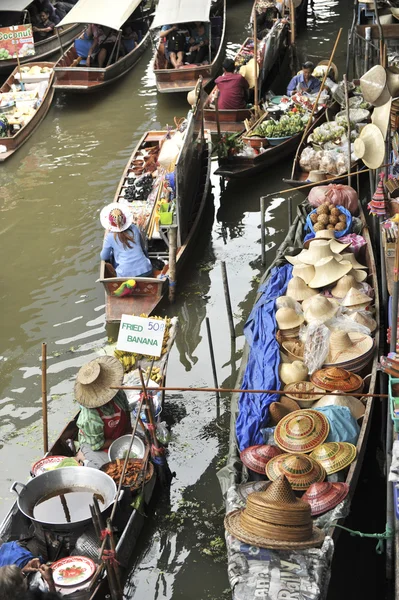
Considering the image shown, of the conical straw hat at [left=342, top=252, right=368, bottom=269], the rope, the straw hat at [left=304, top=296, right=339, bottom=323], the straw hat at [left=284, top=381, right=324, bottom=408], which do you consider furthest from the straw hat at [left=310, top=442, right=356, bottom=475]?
the conical straw hat at [left=342, top=252, right=368, bottom=269]

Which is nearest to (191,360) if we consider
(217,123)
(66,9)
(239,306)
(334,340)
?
(239,306)

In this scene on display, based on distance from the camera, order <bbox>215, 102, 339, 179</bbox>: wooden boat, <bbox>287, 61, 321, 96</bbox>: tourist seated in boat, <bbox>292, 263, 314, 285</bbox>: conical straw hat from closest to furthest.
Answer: <bbox>292, 263, 314, 285</bbox>: conical straw hat < <bbox>215, 102, 339, 179</bbox>: wooden boat < <bbox>287, 61, 321, 96</bbox>: tourist seated in boat

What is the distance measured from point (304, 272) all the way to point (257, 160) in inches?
151

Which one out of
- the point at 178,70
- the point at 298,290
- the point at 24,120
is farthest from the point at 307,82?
the point at 298,290

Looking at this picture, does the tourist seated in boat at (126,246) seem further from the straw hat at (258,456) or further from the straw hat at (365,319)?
the straw hat at (258,456)

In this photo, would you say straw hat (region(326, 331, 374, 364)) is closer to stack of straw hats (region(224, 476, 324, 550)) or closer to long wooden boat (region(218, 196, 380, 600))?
long wooden boat (region(218, 196, 380, 600))

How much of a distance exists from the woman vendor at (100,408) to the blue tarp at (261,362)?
1026 millimetres

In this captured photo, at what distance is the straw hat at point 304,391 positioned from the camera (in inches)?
A: 273

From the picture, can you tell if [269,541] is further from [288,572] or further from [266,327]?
[266,327]

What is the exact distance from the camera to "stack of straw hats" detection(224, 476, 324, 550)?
5.22 meters

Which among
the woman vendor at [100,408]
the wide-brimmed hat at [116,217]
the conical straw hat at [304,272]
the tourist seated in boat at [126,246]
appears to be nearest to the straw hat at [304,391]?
the woman vendor at [100,408]

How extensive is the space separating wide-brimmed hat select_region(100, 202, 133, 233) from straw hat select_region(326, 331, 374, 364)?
283 cm

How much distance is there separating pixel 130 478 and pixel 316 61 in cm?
1298

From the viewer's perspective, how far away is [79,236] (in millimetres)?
11336
